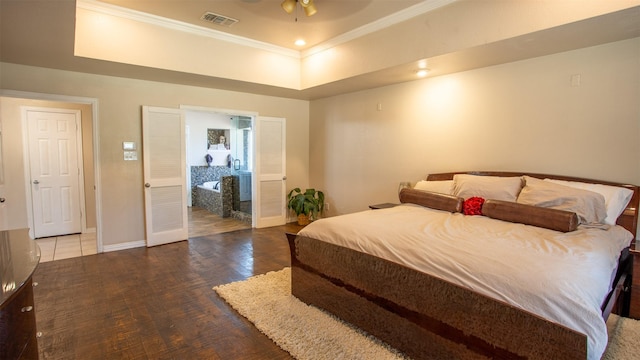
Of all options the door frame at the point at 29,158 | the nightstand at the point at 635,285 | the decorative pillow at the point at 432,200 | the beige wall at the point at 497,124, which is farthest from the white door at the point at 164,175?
the nightstand at the point at 635,285

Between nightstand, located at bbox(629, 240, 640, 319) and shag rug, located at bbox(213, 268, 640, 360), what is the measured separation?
0.08 metres

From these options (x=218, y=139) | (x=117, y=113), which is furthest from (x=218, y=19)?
(x=218, y=139)

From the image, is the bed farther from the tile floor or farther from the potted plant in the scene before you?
the tile floor

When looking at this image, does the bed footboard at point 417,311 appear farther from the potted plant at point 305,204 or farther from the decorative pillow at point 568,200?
the potted plant at point 305,204

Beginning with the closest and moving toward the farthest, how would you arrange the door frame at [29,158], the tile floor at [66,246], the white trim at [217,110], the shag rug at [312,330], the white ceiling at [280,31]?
the shag rug at [312,330], the white ceiling at [280,31], the tile floor at [66,246], the door frame at [29,158], the white trim at [217,110]

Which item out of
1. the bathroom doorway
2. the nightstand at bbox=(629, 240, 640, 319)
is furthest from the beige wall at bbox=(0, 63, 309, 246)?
the nightstand at bbox=(629, 240, 640, 319)

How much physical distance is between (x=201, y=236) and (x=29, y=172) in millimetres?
2705

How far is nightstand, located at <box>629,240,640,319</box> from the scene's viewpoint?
8.07ft

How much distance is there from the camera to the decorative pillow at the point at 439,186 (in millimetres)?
3668

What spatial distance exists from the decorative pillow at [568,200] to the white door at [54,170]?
6.36 metres

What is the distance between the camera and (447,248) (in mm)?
2094

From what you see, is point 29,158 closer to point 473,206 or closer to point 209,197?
point 209,197

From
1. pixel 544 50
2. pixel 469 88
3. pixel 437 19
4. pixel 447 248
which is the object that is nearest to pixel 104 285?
pixel 447 248

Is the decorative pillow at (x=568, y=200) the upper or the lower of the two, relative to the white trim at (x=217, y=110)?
lower
